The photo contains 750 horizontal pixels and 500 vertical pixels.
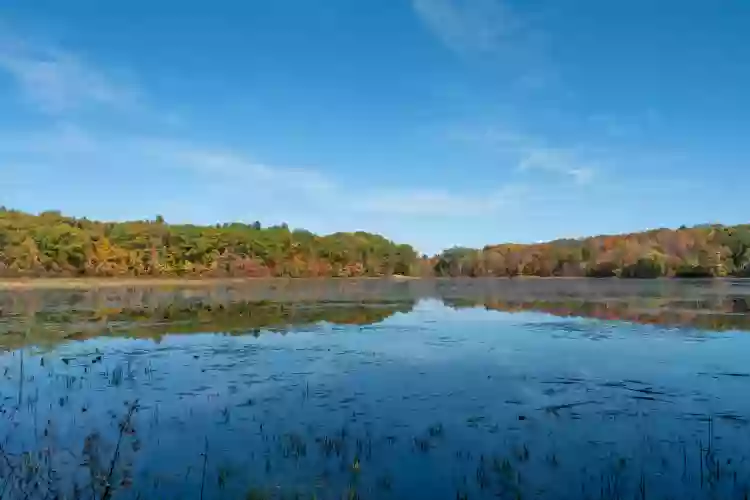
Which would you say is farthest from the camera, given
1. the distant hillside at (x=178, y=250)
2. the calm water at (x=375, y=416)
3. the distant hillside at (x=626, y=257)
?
the distant hillside at (x=626, y=257)

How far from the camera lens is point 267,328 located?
94.4 feet

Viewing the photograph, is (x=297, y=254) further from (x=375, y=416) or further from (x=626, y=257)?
(x=375, y=416)

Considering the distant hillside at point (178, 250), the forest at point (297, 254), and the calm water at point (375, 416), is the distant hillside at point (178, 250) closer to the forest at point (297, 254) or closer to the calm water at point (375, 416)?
the forest at point (297, 254)

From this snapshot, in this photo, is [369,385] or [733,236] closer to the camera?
[369,385]

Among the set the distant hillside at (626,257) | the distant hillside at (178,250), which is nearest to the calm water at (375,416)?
the distant hillside at (178,250)

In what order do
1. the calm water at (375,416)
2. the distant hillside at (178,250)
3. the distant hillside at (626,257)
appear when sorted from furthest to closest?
the distant hillside at (626,257)
the distant hillside at (178,250)
the calm water at (375,416)

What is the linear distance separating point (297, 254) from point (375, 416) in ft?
434

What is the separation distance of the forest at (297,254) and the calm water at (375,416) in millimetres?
84578

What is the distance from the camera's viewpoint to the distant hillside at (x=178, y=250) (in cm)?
10044

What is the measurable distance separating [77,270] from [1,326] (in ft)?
268

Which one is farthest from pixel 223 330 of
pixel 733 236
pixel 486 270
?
pixel 486 270

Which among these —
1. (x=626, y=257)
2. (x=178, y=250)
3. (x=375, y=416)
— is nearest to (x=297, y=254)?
(x=178, y=250)

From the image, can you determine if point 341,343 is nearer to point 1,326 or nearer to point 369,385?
point 369,385

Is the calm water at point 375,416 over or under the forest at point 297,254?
under
